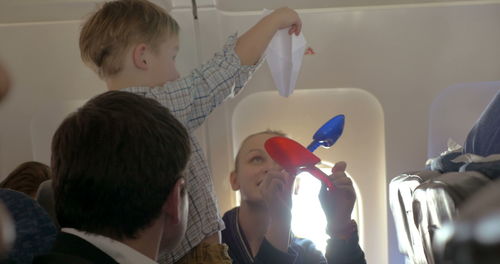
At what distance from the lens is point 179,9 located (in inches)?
59.4

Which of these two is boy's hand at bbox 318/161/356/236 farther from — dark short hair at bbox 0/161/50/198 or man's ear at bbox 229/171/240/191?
dark short hair at bbox 0/161/50/198

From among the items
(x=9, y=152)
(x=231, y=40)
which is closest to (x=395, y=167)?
(x=231, y=40)

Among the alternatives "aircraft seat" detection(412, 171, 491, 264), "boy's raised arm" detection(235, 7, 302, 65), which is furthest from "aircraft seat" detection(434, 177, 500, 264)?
"boy's raised arm" detection(235, 7, 302, 65)

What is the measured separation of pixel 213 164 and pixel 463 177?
37.2 inches

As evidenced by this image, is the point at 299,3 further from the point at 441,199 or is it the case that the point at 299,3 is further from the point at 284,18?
the point at 441,199

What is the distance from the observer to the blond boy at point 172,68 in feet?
3.64

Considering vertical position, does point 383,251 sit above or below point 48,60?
below

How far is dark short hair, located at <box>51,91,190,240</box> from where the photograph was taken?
737mm

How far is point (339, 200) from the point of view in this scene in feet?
3.68

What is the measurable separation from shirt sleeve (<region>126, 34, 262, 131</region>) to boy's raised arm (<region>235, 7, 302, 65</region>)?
1 centimetres

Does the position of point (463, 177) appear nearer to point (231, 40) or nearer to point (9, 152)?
point (231, 40)

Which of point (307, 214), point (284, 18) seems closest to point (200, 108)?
point (284, 18)

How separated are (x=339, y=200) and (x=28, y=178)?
80 centimetres

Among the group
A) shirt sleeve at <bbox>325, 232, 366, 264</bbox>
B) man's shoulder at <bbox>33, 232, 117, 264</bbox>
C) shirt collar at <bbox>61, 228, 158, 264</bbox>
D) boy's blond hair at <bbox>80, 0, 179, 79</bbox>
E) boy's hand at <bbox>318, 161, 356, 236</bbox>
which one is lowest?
shirt sleeve at <bbox>325, 232, 366, 264</bbox>
